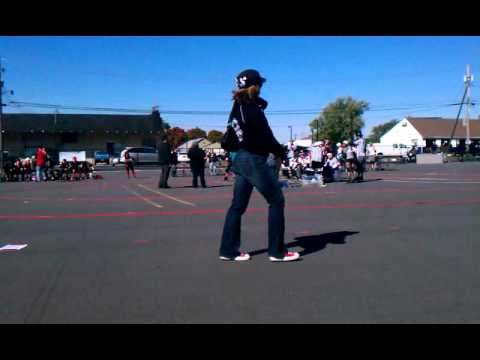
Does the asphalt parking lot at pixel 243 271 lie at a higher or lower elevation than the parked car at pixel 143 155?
lower

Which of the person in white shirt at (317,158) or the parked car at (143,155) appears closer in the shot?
the person in white shirt at (317,158)

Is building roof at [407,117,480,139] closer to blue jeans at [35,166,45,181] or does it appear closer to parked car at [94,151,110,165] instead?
parked car at [94,151,110,165]

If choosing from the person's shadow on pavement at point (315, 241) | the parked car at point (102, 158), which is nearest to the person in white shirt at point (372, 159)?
the person's shadow on pavement at point (315, 241)

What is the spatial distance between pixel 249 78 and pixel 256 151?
728 millimetres

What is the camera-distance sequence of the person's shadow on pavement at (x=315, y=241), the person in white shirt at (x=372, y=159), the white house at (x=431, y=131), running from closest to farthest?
the person's shadow on pavement at (x=315, y=241) < the person in white shirt at (x=372, y=159) < the white house at (x=431, y=131)

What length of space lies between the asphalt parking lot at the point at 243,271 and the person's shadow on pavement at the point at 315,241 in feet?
0.04

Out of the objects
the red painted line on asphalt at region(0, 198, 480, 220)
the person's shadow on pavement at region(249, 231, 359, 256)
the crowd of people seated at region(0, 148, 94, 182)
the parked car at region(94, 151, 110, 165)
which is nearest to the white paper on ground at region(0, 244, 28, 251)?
the red painted line on asphalt at region(0, 198, 480, 220)

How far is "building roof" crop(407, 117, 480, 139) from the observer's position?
79.4m

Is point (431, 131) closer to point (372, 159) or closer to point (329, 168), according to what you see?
point (372, 159)

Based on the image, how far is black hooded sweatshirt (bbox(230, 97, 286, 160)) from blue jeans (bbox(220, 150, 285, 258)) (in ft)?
0.28

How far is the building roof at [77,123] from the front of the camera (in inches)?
2208

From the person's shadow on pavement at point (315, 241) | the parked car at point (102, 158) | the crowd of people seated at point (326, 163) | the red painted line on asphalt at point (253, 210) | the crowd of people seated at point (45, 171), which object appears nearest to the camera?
the person's shadow on pavement at point (315, 241)

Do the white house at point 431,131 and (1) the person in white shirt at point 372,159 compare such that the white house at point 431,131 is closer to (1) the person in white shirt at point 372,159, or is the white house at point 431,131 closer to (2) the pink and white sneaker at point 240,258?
(1) the person in white shirt at point 372,159
